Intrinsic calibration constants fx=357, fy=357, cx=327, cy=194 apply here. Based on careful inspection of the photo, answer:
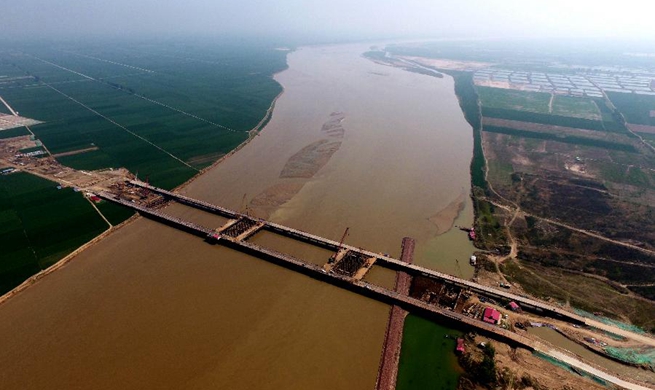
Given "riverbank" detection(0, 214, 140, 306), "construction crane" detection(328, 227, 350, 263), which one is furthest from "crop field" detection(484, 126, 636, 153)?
"riverbank" detection(0, 214, 140, 306)

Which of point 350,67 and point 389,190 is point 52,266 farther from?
point 350,67

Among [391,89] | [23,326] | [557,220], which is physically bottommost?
[23,326]

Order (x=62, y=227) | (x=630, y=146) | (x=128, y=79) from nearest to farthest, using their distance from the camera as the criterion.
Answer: (x=62, y=227) → (x=630, y=146) → (x=128, y=79)

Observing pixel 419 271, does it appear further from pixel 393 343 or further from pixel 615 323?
pixel 615 323

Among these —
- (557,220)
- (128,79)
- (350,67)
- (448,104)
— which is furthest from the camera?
(350,67)

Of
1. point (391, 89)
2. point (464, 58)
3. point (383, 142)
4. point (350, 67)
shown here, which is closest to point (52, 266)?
point (383, 142)

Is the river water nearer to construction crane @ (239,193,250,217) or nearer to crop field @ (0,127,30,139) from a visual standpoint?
construction crane @ (239,193,250,217)

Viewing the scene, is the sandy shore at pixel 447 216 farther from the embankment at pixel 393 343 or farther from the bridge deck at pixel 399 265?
A: the embankment at pixel 393 343
